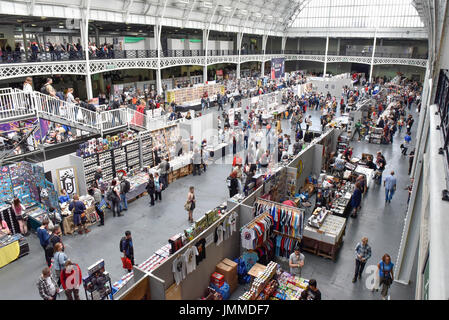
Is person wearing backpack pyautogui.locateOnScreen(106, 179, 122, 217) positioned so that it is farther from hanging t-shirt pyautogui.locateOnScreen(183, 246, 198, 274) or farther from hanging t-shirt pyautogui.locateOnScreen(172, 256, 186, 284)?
hanging t-shirt pyautogui.locateOnScreen(172, 256, 186, 284)

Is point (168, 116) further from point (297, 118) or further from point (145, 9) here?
point (145, 9)

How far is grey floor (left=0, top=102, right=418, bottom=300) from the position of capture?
312 inches

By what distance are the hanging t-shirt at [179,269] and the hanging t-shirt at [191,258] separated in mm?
101

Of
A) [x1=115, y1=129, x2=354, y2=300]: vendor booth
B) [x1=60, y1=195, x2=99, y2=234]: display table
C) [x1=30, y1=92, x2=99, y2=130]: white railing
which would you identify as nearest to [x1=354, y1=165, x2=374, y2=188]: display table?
[x1=115, y1=129, x2=354, y2=300]: vendor booth

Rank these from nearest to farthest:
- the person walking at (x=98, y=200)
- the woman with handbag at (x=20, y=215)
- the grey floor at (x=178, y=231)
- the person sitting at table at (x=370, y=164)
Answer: the grey floor at (x=178, y=231) < the woman with handbag at (x=20, y=215) < the person walking at (x=98, y=200) < the person sitting at table at (x=370, y=164)

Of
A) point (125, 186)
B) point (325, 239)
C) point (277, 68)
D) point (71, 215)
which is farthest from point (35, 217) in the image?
point (277, 68)

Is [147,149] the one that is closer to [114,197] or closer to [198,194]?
[198,194]

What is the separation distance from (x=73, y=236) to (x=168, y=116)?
10625 millimetres

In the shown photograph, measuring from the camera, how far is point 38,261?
8.98 metres

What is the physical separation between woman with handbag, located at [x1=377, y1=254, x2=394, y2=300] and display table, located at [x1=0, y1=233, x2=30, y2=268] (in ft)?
31.6

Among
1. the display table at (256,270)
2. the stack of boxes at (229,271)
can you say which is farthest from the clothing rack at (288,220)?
the stack of boxes at (229,271)

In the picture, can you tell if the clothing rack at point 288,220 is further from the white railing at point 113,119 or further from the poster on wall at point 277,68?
the poster on wall at point 277,68

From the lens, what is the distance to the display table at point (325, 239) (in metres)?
8.85

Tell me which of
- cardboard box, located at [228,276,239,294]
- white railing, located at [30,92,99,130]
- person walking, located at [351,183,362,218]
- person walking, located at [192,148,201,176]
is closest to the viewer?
cardboard box, located at [228,276,239,294]
